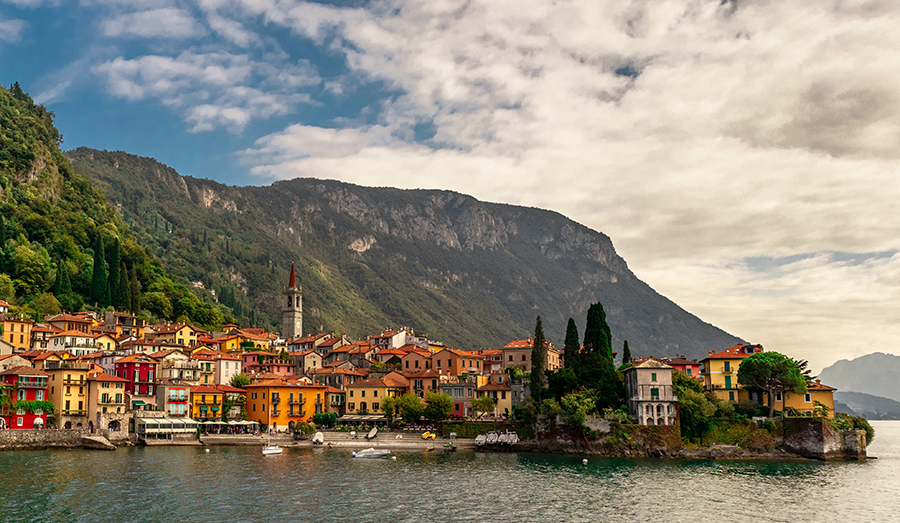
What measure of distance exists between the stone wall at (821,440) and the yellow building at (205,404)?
3033 inches

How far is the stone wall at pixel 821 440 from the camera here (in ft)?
282

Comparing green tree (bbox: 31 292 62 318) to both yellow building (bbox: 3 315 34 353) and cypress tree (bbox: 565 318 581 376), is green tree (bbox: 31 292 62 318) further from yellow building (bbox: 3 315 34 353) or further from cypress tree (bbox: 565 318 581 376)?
cypress tree (bbox: 565 318 581 376)

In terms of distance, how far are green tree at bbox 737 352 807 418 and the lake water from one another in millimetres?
12089

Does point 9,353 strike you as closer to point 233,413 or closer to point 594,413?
point 233,413

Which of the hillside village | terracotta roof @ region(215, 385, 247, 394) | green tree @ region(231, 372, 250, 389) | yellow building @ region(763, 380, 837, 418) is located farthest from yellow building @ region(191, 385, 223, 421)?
yellow building @ region(763, 380, 837, 418)

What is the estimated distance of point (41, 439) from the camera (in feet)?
290

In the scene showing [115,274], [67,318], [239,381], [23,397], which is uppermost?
[115,274]

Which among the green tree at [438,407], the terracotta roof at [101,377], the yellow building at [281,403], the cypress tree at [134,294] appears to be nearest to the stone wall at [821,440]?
the green tree at [438,407]

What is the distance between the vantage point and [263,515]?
5100cm

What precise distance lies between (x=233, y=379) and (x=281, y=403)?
1551 cm

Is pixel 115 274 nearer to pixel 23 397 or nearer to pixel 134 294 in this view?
pixel 134 294

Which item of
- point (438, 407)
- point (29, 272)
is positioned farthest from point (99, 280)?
point (438, 407)

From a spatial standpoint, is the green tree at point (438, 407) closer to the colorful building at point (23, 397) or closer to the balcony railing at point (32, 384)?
the colorful building at point (23, 397)

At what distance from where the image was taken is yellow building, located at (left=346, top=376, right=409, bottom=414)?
11550cm
